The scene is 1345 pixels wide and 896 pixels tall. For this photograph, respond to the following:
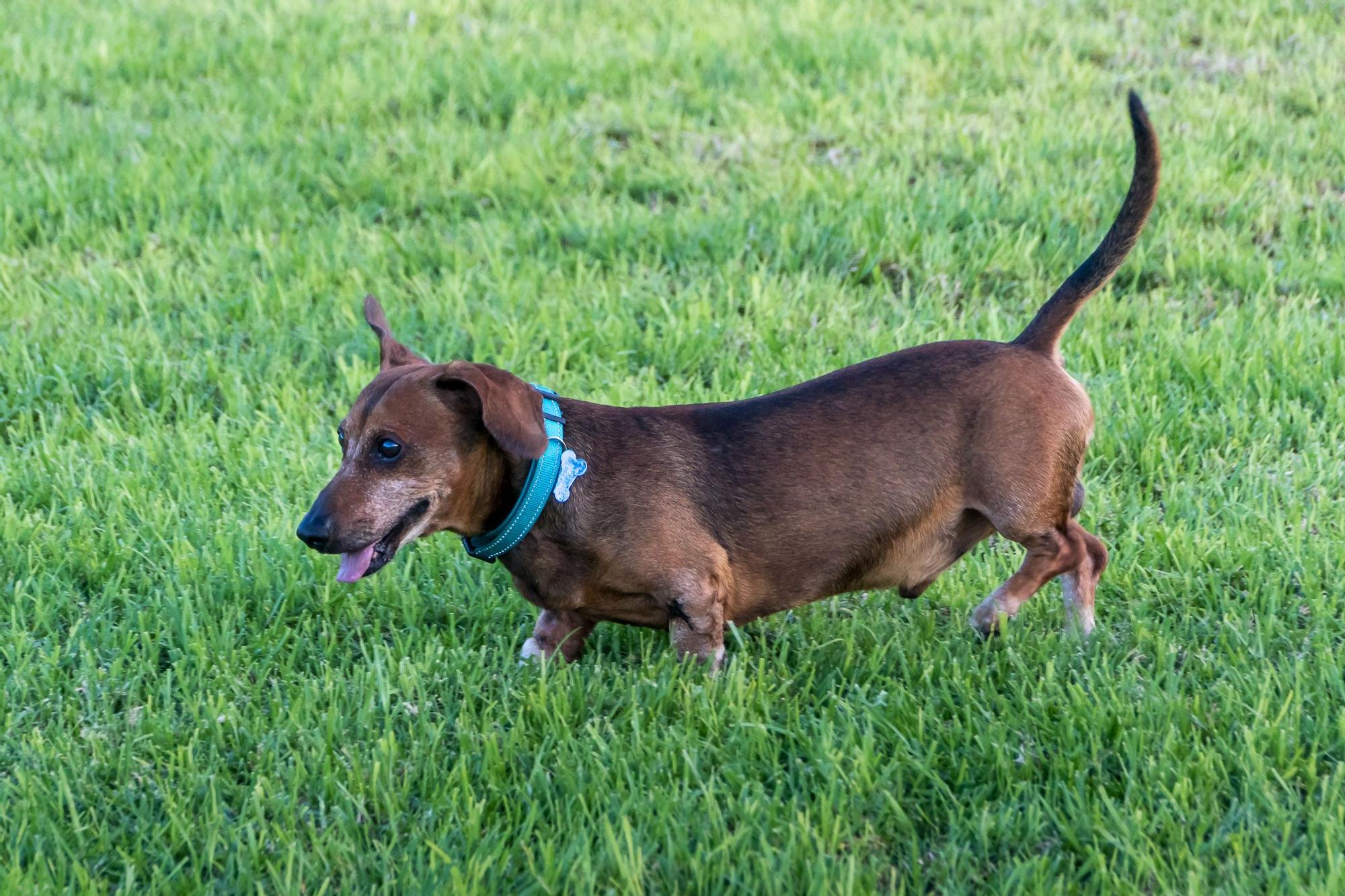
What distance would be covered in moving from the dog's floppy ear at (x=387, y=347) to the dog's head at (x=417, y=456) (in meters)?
0.28

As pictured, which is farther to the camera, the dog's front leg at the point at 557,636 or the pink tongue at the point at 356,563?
the dog's front leg at the point at 557,636

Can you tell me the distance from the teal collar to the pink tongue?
34cm

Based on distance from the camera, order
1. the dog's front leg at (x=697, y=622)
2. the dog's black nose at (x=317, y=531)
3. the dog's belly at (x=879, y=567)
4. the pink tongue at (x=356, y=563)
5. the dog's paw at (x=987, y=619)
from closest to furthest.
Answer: the dog's black nose at (x=317, y=531)
the pink tongue at (x=356, y=563)
the dog's front leg at (x=697, y=622)
the dog's belly at (x=879, y=567)
the dog's paw at (x=987, y=619)

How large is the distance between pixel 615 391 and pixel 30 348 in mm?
2641

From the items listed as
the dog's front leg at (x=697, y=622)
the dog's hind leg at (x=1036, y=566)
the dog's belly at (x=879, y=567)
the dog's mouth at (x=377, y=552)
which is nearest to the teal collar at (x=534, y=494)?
the dog's mouth at (x=377, y=552)

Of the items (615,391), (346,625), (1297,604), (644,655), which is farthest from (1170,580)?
(346,625)

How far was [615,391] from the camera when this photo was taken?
18.2 ft

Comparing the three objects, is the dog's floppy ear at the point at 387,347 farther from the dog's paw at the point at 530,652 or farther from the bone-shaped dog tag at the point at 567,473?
the dog's paw at the point at 530,652

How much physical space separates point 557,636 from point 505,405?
3.17 ft

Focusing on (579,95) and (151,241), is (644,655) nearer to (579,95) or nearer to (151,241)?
(151,241)

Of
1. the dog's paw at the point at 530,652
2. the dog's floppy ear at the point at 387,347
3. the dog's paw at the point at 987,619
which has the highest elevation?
the dog's floppy ear at the point at 387,347

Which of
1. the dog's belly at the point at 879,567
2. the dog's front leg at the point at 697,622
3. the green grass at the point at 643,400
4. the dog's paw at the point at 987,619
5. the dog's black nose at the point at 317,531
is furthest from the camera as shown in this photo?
the dog's paw at the point at 987,619

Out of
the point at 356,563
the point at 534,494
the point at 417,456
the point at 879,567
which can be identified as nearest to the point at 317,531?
the point at 356,563

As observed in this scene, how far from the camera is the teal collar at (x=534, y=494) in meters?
3.73
